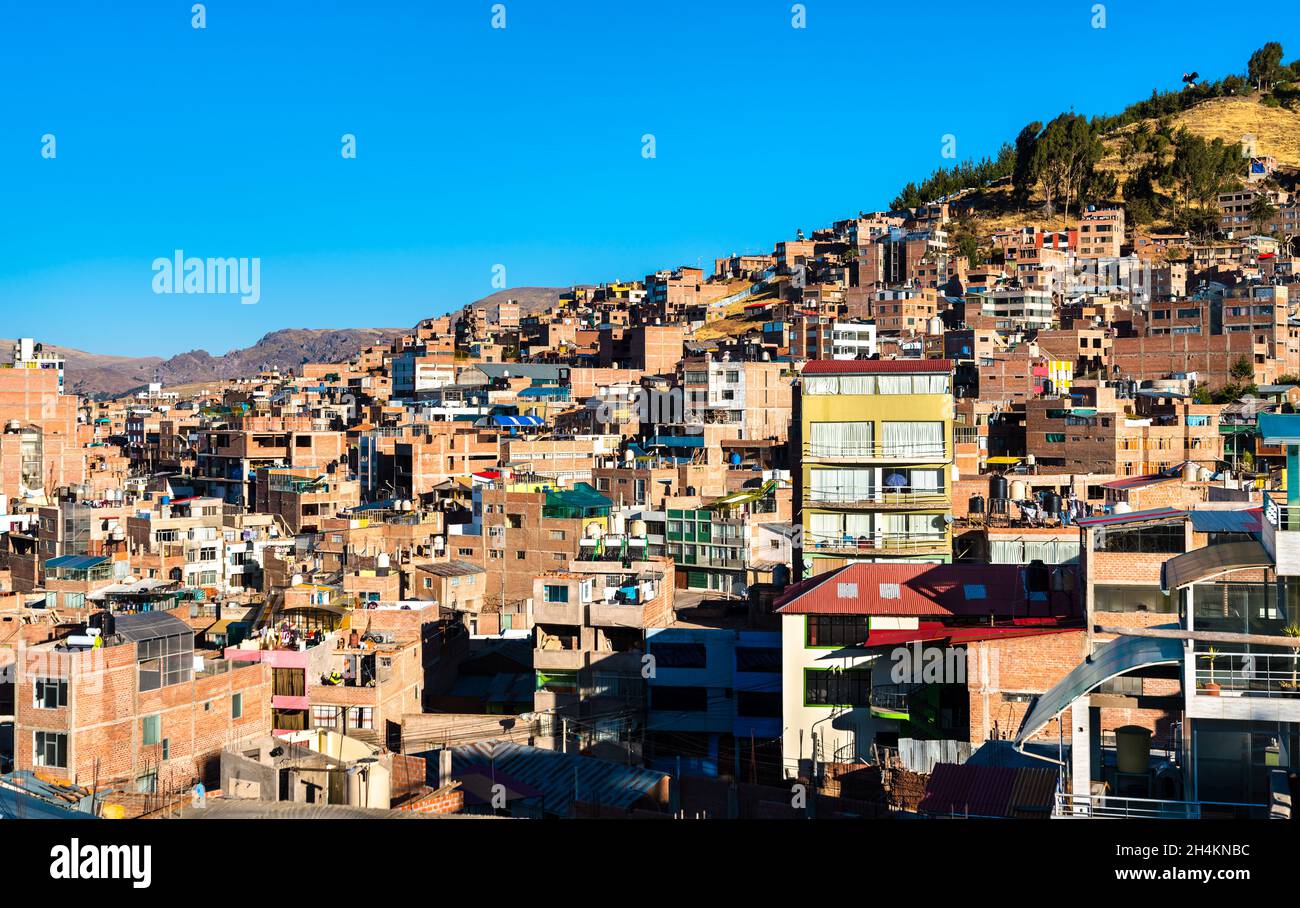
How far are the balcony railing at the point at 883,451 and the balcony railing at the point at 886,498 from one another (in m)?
0.42

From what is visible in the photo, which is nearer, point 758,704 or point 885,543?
point 758,704

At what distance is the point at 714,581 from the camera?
23.6 meters

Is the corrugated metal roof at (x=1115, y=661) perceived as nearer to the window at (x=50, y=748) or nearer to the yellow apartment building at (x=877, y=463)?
the window at (x=50, y=748)

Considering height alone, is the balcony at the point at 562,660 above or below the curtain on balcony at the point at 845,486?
below

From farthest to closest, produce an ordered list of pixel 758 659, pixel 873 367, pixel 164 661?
pixel 873 367 < pixel 758 659 < pixel 164 661

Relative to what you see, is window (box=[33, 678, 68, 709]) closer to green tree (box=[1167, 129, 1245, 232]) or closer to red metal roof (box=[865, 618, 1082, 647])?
red metal roof (box=[865, 618, 1082, 647])

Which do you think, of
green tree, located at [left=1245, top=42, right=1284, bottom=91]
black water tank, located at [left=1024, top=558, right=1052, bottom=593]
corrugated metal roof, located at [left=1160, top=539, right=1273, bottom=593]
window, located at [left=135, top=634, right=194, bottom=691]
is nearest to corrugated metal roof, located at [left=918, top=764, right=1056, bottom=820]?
corrugated metal roof, located at [left=1160, top=539, right=1273, bottom=593]

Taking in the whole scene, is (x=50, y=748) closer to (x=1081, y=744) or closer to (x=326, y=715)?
(x=326, y=715)

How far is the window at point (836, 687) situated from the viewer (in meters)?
13.5

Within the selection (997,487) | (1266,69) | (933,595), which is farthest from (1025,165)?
(933,595)

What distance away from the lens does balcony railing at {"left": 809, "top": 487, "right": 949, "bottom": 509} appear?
58.6ft

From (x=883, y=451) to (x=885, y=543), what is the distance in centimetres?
123

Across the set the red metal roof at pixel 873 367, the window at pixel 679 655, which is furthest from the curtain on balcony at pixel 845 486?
the window at pixel 679 655
